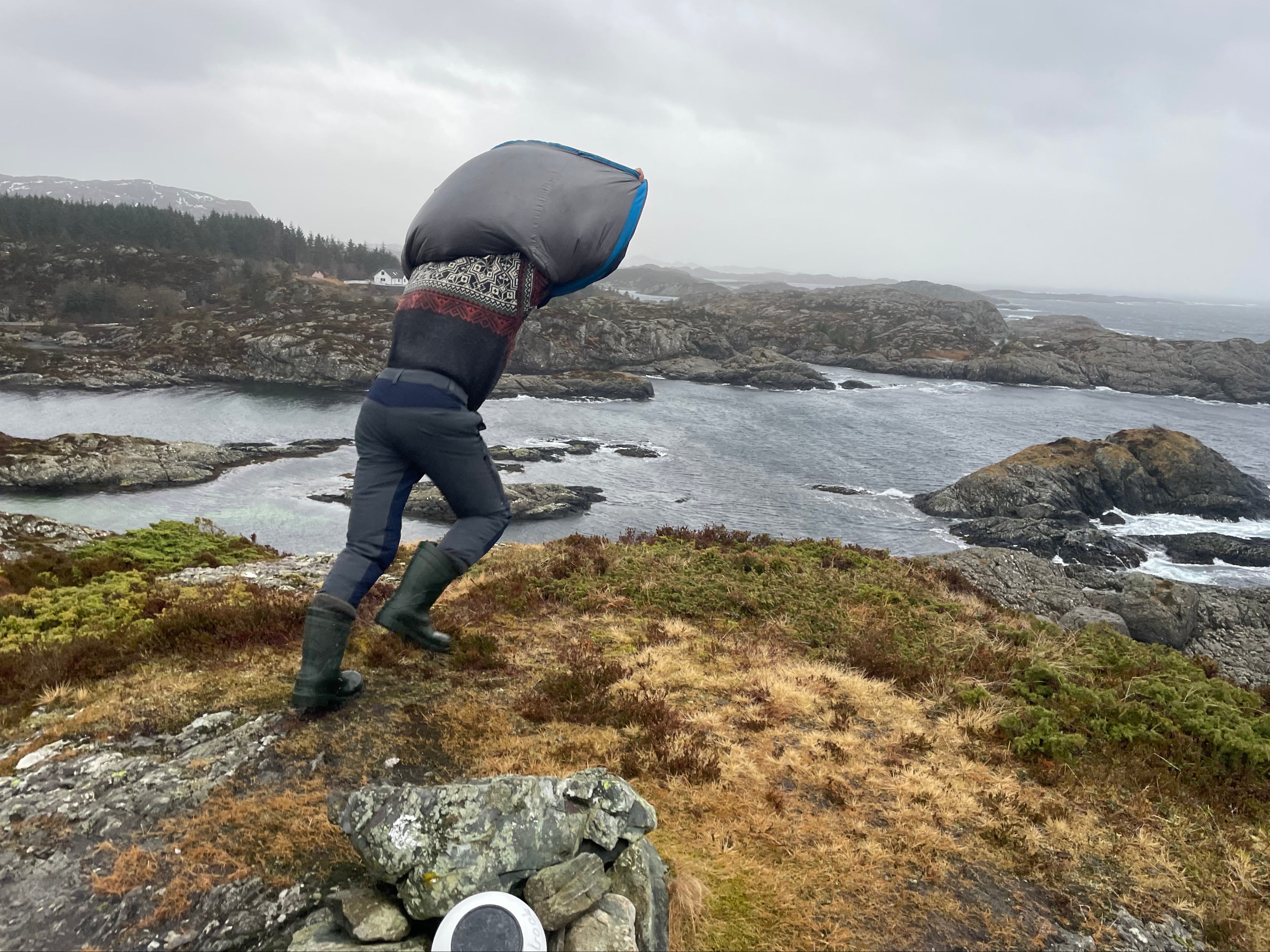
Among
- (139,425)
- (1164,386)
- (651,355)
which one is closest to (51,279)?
(139,425)

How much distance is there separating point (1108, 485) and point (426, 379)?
4165cm

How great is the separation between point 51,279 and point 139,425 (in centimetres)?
6284

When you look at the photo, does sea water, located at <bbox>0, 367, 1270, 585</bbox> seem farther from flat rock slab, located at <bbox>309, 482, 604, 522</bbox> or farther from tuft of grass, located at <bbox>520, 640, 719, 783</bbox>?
tuft of grass, located at <bbox>520, 640, 719, 783</bbox>

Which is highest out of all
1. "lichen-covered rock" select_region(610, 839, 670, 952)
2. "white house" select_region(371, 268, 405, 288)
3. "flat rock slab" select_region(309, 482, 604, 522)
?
"white house" select_region(371, 268, 405, 288)

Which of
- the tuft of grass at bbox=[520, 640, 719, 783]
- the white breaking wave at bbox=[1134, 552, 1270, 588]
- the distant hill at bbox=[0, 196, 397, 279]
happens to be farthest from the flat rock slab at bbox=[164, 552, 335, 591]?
the distant hill at bbox=[0, 196, 397, 279]

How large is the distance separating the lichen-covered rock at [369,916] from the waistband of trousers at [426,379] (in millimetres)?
2730

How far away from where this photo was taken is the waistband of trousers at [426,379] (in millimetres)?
4199

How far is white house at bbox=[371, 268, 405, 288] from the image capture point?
132 meters

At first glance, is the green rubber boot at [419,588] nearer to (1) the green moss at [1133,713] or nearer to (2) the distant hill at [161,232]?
(1) the green moss at [1133,713]

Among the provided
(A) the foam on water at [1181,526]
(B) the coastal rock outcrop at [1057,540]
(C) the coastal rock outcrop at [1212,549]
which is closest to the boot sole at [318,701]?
(B) the coastal rock outcrop at [1057,540]

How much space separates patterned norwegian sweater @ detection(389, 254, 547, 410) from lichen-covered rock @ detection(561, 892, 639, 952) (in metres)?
2.83

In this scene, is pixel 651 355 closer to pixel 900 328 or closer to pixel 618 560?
pixel 900 328

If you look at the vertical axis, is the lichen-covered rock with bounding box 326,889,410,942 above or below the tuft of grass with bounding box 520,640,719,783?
above

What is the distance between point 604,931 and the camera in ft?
8.55
